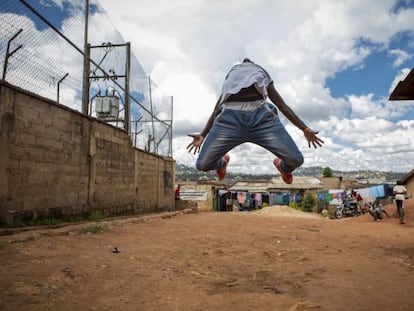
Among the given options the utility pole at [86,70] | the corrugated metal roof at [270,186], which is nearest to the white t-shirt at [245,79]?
the utility pole at [86,70]

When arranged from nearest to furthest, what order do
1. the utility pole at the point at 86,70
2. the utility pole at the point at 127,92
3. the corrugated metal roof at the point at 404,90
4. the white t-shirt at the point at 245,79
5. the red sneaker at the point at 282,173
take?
the white t-shirt at the point at 245,79 < the red sneaker at the point at 282,173 < the corrugated metal roof at the point at 404,90 < the utility pole at the point at 86,70 < the utility pole at the point at 127,92

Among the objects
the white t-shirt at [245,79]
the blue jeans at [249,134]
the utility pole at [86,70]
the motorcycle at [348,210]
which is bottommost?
the motorcycle at [348,210]

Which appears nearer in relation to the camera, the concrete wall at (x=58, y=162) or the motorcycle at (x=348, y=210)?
the concrete wall at (x=58, y=162)

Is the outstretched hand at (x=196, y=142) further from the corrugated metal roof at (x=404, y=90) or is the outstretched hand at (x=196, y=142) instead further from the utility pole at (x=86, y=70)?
the utility pole at (x=86, y=70)

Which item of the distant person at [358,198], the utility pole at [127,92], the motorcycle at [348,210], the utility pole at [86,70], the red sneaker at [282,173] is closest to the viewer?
the red sneaker at [282,173]

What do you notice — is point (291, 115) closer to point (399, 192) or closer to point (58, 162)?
point (58, 162)

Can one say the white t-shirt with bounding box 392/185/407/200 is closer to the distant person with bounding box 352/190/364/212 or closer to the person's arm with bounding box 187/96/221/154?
the distant person with bounding box 352/190/364/212

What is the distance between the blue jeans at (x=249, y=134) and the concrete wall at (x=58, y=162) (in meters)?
4.90

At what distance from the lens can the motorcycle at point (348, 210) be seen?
2067cm

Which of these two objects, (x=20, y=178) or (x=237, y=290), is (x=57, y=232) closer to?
(x=20, y=178)

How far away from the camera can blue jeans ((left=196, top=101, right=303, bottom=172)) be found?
9.91 feet

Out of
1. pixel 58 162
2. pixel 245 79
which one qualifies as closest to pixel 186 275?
pixel 245 79

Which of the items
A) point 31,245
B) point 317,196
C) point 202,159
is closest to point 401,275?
point 202,159

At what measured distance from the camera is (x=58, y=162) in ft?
27.0
